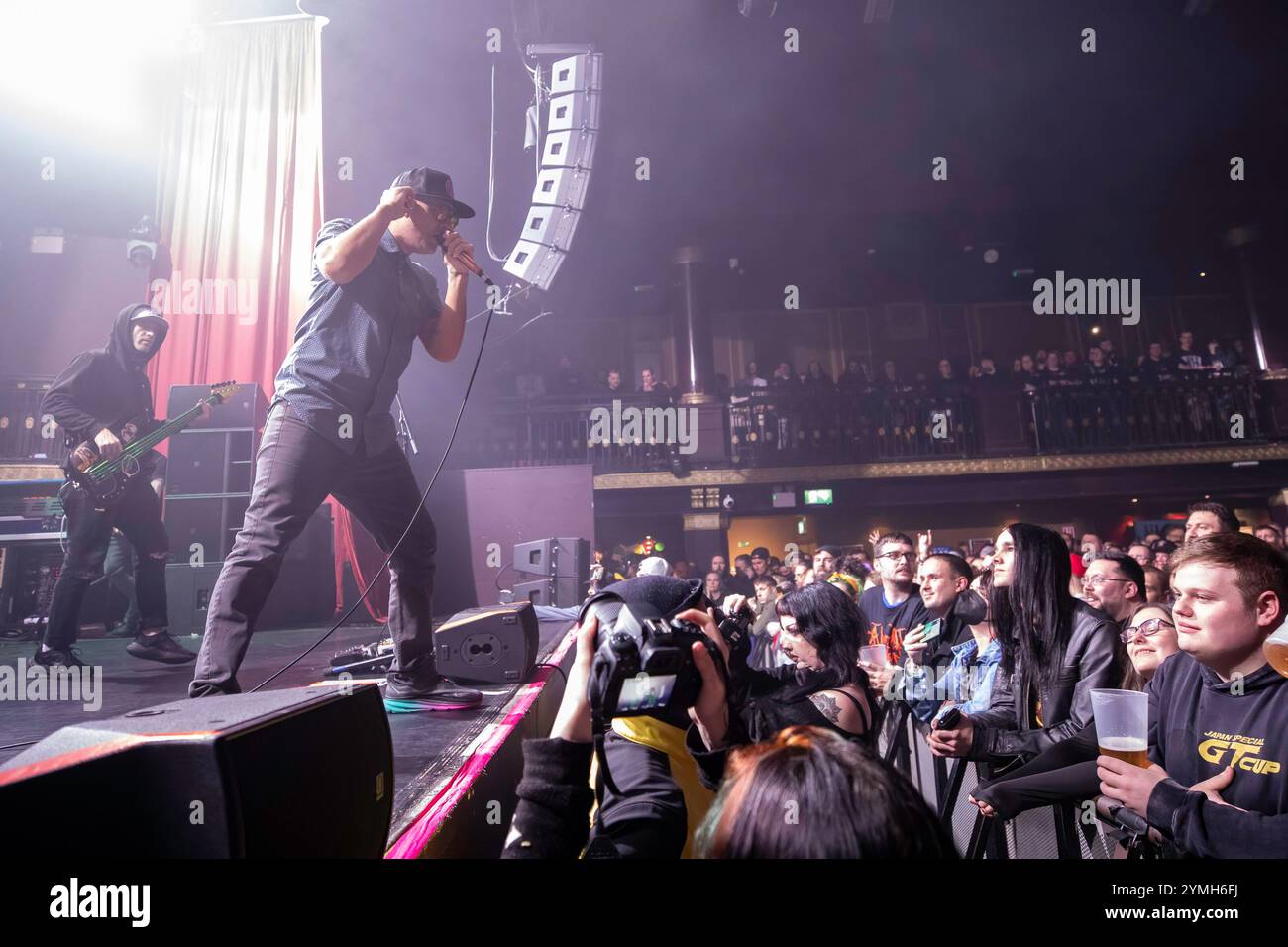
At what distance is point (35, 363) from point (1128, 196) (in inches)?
561

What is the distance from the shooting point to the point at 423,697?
1998 mm

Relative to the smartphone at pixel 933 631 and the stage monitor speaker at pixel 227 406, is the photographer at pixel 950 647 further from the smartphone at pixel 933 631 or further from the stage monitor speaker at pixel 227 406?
the stage monitor speaker at pixel 227 406

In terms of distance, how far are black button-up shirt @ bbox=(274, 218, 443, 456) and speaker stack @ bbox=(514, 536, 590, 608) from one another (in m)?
3.35

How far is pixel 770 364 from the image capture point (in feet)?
38.4

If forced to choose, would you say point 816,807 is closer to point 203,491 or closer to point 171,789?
point 171,789

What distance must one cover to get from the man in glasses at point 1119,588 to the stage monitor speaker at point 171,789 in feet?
8.76

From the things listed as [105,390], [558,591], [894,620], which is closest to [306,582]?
[558,591]

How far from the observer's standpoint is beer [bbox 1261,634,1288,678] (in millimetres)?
1218

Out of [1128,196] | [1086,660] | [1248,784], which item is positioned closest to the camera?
[1248,784]
